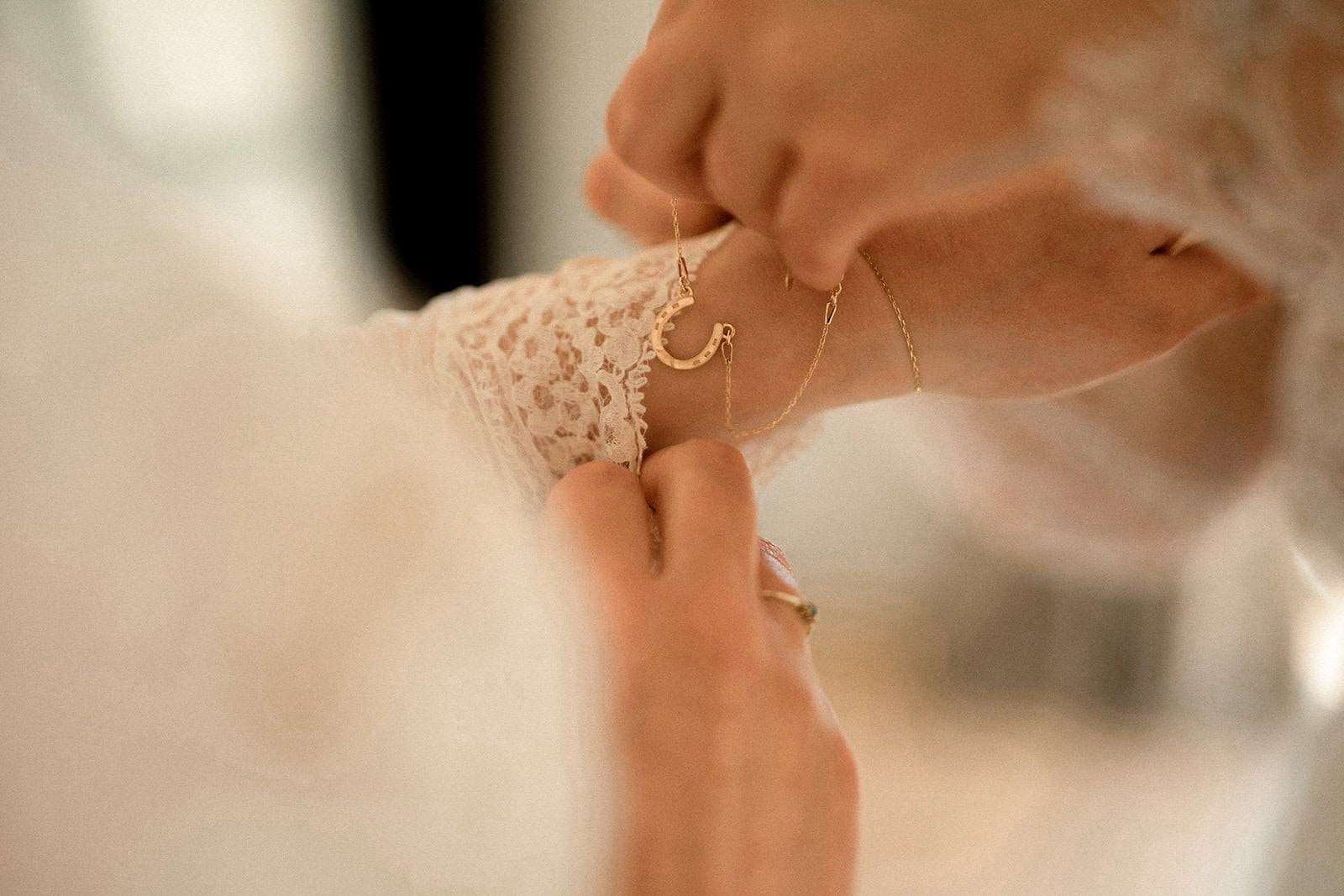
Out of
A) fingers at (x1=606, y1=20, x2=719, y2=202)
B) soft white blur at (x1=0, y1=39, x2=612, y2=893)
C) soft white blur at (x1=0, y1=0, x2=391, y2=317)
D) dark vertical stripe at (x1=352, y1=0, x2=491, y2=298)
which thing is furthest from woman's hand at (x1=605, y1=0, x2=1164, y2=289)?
dark vertical stripe at (x1=352, y1=0, x2=491, y2=298)

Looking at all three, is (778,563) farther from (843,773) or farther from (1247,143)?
(1247,143)

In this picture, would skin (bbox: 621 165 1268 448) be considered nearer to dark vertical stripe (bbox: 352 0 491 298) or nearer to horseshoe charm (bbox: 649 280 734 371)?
horseshoe charm (bbox: 649 280 734 371)

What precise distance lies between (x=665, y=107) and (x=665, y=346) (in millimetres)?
167

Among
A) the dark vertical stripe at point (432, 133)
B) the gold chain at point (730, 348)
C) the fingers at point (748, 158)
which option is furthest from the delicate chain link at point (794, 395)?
the dark vertical stripe at point (432, 133)

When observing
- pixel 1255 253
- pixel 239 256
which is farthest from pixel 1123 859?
pixel 239 256

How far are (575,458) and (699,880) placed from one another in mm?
286

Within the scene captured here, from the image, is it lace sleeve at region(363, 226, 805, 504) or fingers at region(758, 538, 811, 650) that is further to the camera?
lace sleeve at region(363, 226, 805, 504)

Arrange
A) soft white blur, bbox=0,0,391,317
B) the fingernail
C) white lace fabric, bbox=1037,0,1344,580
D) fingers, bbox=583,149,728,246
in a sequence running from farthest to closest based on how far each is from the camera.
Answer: soft white blur, bbox=0,0,391,317 < fingers, bbox=583,149,728,246 < the fingernail < white lace fabric, bbox=1037,0,1344,580

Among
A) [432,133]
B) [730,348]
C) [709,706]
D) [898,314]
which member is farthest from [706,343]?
[432,133]

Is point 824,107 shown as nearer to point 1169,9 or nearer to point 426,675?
point 1169,9

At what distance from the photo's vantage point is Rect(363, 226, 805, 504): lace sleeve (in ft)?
2.01

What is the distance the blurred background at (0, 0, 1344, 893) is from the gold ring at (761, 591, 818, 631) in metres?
0.25

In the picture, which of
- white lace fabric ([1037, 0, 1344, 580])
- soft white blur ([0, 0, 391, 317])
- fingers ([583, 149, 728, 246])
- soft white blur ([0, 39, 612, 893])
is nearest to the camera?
soft white blur ([0, 39, 612, 893])

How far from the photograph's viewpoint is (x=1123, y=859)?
0.85 m
